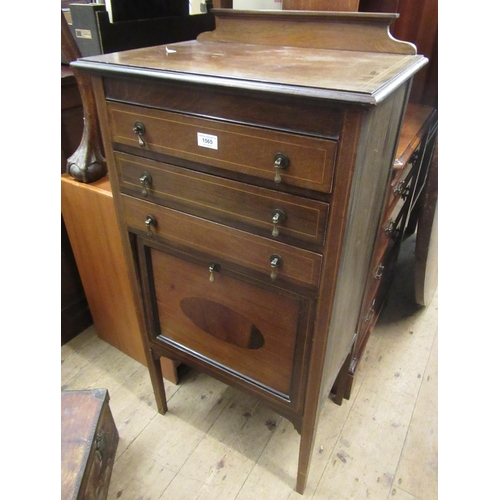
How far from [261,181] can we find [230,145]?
9cm

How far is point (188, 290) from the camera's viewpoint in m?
1.05

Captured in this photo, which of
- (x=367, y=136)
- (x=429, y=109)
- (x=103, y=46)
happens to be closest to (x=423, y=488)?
(x=367, y=136)

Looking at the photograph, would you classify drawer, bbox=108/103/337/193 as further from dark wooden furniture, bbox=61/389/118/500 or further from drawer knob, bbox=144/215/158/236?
dark wooden furniture, bbox=61/389/118/500

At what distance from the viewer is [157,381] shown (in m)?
1.33

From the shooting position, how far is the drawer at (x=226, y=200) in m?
0.73

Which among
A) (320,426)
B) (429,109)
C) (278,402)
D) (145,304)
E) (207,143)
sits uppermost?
(207,143)

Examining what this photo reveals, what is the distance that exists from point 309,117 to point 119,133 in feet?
1.48

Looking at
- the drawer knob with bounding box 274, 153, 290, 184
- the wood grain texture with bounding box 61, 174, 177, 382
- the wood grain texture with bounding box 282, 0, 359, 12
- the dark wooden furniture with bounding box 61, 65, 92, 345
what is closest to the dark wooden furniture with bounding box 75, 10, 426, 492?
the drawer knob with bounding box 274, 153, 290, 184

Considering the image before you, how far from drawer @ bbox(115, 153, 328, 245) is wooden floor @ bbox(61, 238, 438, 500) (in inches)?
34.2

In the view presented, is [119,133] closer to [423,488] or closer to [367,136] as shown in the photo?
[367,136]

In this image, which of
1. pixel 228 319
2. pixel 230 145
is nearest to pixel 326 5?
pixel 230 145

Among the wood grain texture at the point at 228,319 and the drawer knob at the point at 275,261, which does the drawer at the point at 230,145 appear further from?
the wood grain texture at the point at 228,319

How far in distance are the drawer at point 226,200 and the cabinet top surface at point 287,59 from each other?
19 centimetres

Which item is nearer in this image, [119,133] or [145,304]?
[119,133]
